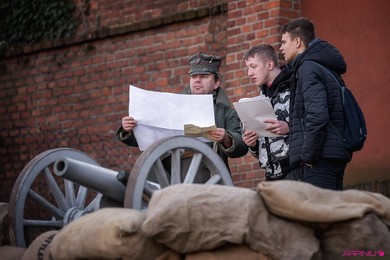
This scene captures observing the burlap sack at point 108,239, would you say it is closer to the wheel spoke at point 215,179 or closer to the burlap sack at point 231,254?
the burlap sack at point 231,254

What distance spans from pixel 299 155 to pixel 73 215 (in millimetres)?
1859

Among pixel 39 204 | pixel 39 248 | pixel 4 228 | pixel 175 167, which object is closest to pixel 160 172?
pixel 175 167

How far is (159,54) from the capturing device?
1195cm

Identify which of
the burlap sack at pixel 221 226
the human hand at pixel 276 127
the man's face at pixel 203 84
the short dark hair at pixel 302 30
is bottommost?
the burlap sack at pixel 221 226

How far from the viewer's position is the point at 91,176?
7.68 meters

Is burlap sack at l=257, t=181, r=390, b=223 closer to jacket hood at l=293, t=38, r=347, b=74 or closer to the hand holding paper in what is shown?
jacket hood at l=293, t=38, r=347, b=74

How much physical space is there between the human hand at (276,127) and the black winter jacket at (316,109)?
113mm

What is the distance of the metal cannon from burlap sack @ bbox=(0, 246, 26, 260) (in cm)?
16

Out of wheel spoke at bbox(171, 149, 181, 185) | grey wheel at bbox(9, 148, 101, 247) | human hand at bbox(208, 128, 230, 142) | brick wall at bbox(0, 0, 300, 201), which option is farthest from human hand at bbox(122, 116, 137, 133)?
brick wall at bbox(0, 0, 300, 201)

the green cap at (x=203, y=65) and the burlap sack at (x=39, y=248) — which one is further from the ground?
the green cap at (x=203, y=65)

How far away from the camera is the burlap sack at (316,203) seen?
6.16m

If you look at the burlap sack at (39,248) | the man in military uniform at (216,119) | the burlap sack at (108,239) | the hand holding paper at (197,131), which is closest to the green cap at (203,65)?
the man in military uniform at (216,119)

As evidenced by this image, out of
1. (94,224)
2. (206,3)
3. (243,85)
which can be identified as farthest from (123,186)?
(206,3)

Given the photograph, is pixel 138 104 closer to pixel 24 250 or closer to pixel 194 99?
pixel 194 99
